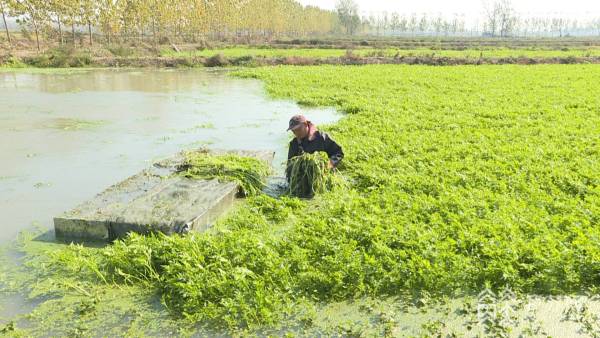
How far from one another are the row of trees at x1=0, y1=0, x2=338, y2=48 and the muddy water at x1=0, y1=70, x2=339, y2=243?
28027 mm

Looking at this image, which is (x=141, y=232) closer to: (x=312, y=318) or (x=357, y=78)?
(x=312, y=318)

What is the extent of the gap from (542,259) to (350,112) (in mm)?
10616

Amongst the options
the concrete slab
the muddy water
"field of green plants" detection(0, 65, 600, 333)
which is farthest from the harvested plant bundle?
the muddy water

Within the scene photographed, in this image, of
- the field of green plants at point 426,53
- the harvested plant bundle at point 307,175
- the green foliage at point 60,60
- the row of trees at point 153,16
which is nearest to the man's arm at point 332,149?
the harvested plant bundle at point 307,175

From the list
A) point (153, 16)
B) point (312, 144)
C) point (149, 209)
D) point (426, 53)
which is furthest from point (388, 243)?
point (153, 16)

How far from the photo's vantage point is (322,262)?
4.83 m

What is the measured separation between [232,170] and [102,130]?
22.5 feet

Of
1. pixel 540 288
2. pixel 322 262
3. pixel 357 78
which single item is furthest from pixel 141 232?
pixel 357 78

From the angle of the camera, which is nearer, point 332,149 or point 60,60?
point 332,149

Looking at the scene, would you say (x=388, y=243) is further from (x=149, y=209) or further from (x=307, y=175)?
(x=149, y=209)

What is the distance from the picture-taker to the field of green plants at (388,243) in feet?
14.7

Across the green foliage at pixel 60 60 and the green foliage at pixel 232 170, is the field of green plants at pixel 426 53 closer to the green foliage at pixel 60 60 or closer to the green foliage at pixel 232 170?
the green foliage at pixel 60 60

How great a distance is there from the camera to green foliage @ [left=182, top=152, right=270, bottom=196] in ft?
24.5

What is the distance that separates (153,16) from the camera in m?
58.2
